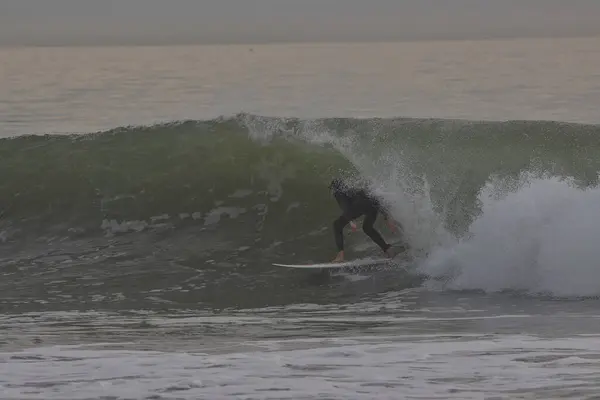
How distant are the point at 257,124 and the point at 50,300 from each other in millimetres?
8171

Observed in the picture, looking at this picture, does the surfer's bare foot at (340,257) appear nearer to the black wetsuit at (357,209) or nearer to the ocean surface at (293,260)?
the black wetsuit at (357,209)

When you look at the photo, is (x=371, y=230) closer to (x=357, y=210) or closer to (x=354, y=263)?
(x=357, y=210)

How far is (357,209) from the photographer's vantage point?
1238 cm

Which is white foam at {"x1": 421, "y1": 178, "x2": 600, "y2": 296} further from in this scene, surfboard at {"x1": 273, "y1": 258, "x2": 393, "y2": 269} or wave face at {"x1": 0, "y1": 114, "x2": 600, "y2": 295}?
surfboard at {"x1": 273, "y1": 258, "x2": 393, "y2": 269}

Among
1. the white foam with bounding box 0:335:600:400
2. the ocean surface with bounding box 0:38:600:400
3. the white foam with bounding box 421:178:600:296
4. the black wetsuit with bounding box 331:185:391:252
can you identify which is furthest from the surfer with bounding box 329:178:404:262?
the white foam with bounding box 0:335:600:400

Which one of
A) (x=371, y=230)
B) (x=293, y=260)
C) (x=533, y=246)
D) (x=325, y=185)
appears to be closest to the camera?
(x=533, y=246)

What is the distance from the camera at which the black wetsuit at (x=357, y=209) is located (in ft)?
40.5

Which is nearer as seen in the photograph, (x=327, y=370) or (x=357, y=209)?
(x=327, y=370)

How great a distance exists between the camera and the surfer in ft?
40.5

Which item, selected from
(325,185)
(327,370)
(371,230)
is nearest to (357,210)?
(371,230)

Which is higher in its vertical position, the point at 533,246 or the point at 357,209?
the point at 357,209

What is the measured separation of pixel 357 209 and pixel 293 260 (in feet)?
4.36

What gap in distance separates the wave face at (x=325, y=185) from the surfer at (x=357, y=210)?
1.57 ft

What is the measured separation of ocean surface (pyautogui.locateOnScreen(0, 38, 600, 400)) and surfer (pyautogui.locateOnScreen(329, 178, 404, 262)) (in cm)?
38
